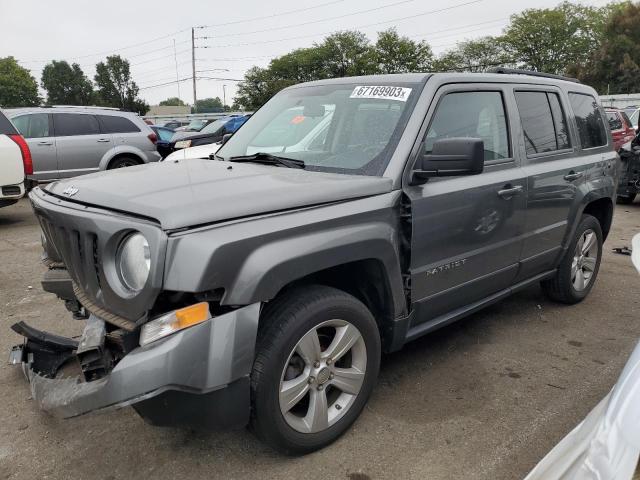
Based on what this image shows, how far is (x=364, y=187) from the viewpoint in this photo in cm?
268

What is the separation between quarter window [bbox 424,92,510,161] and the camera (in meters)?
3.13

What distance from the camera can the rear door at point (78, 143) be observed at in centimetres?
1005

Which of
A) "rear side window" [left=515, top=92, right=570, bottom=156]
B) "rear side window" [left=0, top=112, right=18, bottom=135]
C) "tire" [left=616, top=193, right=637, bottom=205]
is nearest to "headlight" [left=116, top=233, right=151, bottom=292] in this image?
"rear side window" [left=515, top=92, right=570, bottom=156]

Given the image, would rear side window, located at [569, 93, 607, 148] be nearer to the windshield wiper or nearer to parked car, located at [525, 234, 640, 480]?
the windshield wiper

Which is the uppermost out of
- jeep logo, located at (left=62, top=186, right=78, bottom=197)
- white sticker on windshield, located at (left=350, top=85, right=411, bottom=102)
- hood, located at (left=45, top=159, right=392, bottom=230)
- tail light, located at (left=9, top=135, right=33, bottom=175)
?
white sticker on windshield, located at (left=350, top=85, right=411, bottom=102)

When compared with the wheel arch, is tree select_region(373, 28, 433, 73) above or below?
above

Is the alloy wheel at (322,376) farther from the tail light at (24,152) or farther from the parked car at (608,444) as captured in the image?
the tail light at (24,152)

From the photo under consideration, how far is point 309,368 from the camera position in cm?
248

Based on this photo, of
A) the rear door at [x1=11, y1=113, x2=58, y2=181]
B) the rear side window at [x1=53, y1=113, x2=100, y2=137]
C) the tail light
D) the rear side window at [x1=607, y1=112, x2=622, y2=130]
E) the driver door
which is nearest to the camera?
the driver door

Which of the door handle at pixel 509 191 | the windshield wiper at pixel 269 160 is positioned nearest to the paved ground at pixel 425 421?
the door handle at pixel 509 191

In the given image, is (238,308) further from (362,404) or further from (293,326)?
(362,404)

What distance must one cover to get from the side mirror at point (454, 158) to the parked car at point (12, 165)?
6886 mm

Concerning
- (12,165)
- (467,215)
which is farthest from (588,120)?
(12,165)

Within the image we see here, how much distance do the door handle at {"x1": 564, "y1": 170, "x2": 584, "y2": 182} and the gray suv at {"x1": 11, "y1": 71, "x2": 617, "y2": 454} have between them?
2 centimetres
